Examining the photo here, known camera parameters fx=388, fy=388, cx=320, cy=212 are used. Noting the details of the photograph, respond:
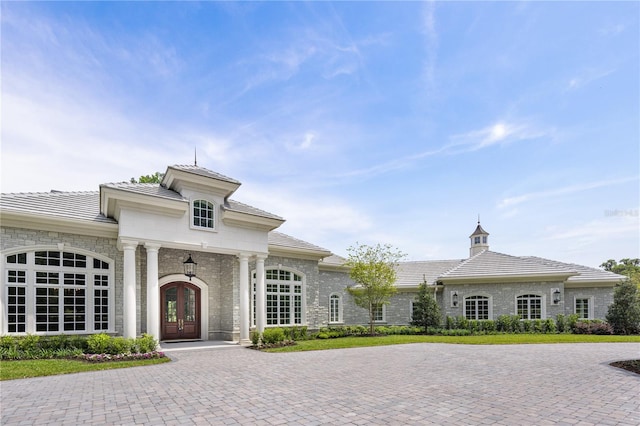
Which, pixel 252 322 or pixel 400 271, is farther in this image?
pixel 400 271

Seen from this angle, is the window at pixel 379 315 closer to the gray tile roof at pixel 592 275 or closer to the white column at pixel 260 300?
the gray tile roof at pixel 592 275

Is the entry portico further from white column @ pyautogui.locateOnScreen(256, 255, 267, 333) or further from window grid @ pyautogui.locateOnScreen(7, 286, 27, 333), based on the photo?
window grid @ pyautogui.locateOnScreen(7, 286, 27, 333)

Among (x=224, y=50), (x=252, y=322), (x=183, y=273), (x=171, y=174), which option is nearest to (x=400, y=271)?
(x=252, y=322)

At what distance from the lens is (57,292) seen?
1199 cm

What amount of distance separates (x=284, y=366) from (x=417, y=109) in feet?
27.4

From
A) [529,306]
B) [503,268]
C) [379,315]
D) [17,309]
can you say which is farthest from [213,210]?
[529,306]

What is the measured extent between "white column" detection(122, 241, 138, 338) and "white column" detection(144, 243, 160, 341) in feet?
1.39

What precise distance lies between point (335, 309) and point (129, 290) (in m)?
13.0

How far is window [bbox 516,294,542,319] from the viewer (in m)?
A: 21.1

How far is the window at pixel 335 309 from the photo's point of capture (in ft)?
72.8

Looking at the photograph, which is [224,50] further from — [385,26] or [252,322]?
[252,322]

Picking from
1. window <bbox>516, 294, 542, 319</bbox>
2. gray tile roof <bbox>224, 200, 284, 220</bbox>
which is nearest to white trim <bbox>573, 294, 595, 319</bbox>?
window <bbox>516, 294, 542, 319</bbox>

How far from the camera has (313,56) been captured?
1119 cm

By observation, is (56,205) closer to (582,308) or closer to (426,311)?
(426,311)
